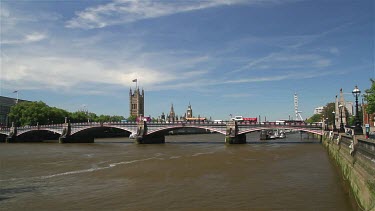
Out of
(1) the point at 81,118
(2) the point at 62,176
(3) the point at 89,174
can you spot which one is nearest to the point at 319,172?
(3) the point at 89,174

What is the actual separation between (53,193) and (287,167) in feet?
59.9

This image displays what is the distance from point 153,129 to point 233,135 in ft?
56.8

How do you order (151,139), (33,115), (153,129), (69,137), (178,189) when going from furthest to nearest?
(33,115), (69,137), (151,139), (153,129), (178,189)

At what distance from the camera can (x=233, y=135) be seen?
218 ft

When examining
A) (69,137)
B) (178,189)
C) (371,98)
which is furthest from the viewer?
(69,137)

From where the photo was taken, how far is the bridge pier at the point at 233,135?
6606 cm

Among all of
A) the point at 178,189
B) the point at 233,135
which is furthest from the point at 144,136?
the point at 178,189

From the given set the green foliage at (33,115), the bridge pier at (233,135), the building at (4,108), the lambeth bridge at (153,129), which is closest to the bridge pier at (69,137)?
the lambeth bridge at (153,129)

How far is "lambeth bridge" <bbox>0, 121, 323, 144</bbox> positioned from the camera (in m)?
65.4

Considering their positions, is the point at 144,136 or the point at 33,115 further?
the point at 33,115

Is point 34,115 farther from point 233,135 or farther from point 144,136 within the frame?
point 233,135

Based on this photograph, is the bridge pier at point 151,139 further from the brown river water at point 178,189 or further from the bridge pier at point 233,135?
the brown river water at point 178,189

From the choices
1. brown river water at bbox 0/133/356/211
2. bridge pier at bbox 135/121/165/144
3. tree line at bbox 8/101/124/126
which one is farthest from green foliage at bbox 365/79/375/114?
tree line at bbox 8/101/124/126

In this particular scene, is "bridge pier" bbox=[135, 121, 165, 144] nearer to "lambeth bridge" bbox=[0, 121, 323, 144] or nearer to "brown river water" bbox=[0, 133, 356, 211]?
"lambeth bridge" bbox=[0, 121, 323, 144]
